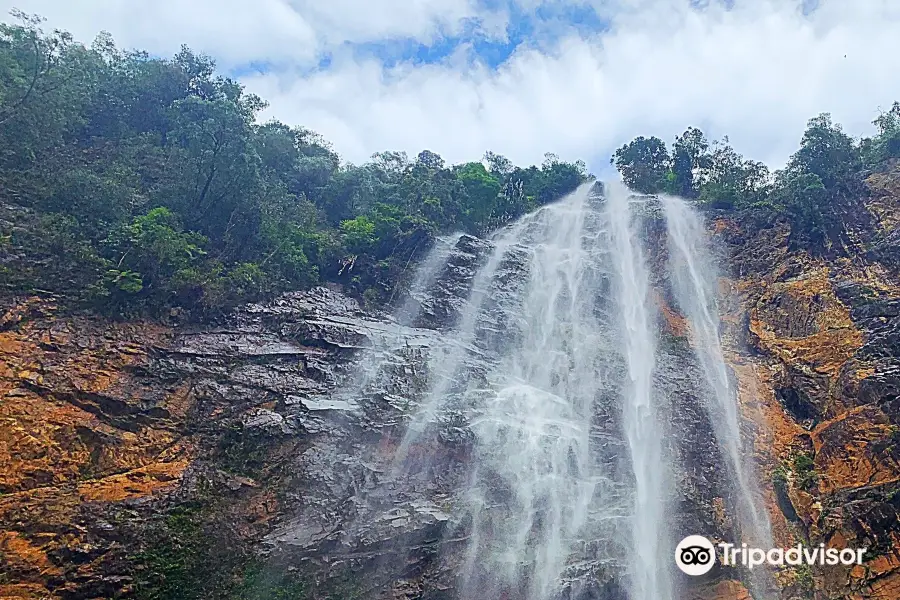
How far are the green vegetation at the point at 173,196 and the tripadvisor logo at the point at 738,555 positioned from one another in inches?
458

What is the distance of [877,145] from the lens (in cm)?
2269

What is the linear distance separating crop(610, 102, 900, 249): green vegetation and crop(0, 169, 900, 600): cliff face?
4827 millimetres

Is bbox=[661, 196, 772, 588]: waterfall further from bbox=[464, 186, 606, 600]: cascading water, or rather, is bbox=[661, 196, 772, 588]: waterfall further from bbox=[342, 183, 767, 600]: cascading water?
bbox=[464, 186, 606, 600]: cascading water

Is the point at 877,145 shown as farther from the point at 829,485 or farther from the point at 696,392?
the point at 829,485

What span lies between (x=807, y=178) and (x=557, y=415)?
1418cm

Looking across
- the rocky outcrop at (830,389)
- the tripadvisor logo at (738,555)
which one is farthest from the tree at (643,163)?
the tripadvisor logo at (738,555)

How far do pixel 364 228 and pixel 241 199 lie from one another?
176 inches

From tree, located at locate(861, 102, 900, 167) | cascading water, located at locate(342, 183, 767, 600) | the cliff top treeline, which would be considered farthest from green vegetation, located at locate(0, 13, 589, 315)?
tree, located at locate(861, 102, 900, 167)

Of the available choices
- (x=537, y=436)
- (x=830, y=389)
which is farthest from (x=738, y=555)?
(x=830, y=389)

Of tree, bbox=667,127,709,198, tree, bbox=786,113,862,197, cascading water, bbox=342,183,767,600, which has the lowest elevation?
cascading water, bbox=342,183,767,600

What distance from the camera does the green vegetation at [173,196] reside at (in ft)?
47.1

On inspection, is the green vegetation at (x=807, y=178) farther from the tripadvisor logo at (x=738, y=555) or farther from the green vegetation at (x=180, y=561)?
the green vegetation at (x=180, y=561)

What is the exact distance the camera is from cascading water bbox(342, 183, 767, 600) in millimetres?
12344

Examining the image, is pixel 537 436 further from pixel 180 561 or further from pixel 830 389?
pixel 180 561
